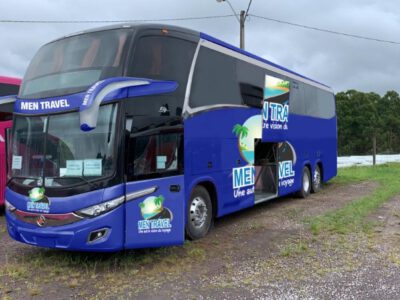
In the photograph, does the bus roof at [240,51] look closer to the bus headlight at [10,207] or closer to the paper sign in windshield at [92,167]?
the paper sign in windshield at [92,167]

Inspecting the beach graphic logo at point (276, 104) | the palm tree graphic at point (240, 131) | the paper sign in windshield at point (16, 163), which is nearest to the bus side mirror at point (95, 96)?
the paper sign in windshield at point (16, 163)

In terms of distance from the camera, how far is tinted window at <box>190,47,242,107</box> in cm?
761

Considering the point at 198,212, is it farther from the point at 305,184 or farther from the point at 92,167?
the point at 305,184

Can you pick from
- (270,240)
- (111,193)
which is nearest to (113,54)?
(111,193)

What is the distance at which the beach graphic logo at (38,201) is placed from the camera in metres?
6.05

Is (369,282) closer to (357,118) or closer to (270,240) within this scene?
(270,240)

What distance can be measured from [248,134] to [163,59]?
3.31 metres

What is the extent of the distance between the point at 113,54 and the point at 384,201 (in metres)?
8.63

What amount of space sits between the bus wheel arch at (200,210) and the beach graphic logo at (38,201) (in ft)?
7.34

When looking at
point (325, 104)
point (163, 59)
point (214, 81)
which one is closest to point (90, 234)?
point (163, 59)

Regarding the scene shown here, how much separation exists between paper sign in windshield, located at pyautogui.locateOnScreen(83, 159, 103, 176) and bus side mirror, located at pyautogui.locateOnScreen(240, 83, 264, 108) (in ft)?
13.6

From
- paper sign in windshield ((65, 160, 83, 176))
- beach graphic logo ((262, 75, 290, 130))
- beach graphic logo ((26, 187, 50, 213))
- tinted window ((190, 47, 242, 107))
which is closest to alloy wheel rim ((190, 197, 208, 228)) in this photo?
tinted window ((190, 47, 242, 107))

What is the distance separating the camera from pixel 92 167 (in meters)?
6.00

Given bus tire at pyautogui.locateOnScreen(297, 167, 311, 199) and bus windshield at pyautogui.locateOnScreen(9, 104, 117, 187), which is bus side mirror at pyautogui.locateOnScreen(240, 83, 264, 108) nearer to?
bus tire at pyautogui.locateOnScreen(297, 167, 311, 199)
